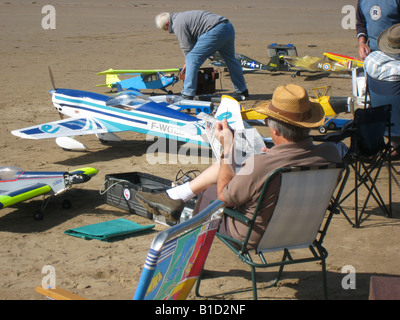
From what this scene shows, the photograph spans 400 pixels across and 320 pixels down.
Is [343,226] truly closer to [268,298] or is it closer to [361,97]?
[268,298]

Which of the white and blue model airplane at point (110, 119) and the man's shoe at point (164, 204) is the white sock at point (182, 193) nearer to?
the man's shoe at point (164, 204)

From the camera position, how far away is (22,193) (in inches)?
220

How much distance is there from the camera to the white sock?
4781mm

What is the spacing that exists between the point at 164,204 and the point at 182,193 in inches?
7.4

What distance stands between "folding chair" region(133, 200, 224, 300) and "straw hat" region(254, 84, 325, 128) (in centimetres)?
85

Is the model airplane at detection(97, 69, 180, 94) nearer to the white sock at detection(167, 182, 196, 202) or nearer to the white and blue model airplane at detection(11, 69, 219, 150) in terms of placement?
the white and blue model airplane at detection(11, 69, 219, 150)

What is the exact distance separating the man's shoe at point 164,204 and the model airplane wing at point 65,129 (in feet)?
12.1

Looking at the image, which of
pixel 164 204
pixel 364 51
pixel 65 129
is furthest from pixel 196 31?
pixel 164 204

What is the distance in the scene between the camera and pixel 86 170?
6113mm

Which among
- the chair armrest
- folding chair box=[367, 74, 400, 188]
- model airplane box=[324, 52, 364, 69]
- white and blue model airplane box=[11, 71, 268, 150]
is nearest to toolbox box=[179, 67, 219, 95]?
white and blue model airplane box=[11, 71, 268, 150]

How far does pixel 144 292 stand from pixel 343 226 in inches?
133

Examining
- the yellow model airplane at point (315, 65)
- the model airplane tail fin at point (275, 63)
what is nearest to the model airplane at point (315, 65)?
the yellow model airplane at point (315, 65)

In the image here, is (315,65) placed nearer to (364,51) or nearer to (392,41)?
(364,51)

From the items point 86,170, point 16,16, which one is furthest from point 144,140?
point 16,16
